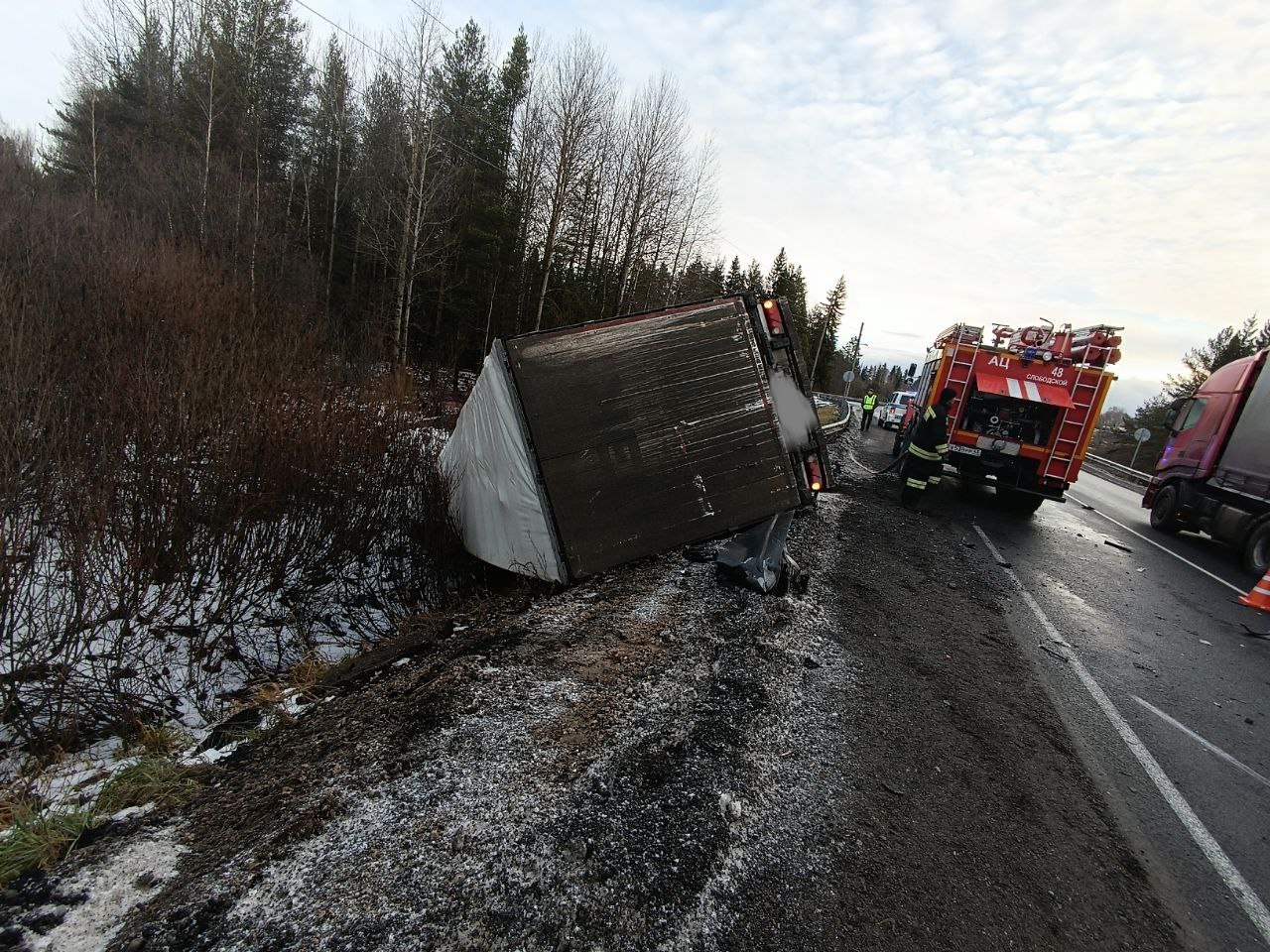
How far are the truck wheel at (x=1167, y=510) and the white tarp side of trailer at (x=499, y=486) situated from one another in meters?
11.8

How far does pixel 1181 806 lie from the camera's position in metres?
2.88

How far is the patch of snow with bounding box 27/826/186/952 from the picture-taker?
1642 mm

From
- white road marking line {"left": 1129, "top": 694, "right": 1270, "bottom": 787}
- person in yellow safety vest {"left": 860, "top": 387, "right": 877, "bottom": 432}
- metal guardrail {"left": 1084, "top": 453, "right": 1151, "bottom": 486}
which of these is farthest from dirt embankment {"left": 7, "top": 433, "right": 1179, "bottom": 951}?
metal guardrail {"left": 1084, "top": 453, "right": 1151, "bottom": 486}

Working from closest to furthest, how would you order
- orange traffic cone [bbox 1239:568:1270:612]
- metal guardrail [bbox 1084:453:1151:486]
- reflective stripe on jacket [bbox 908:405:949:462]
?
orange traffic cone [bbox 1239:568:1270:612] < reflective stripe on jacket [bbox 908:405:949:462] < metal guardrail [bbox 1084:453:1151:486]

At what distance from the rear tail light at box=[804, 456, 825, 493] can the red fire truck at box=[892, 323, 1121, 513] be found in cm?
603

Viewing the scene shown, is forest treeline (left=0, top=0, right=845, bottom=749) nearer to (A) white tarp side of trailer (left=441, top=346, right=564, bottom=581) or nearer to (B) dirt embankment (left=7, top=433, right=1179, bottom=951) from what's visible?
(A) white tarp side of trailer (left=441, top=346, right=564, bottom=581)

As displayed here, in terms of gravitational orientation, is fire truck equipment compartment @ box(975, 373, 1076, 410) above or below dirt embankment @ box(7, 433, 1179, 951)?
above

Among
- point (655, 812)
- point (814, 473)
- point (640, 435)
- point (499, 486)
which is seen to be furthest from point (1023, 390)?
point (655, 812)

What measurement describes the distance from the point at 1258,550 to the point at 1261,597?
2006 millimetres

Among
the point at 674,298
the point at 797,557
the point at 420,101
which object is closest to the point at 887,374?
the point at 674,298

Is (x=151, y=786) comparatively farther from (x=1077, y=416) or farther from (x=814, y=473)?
(x=1077, y=416)

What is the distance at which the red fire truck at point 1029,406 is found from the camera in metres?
8.84

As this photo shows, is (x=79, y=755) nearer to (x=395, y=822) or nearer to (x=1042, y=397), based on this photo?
(x=395, y=822)

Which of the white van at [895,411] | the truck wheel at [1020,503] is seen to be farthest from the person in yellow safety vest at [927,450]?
the white van at [895,411]
